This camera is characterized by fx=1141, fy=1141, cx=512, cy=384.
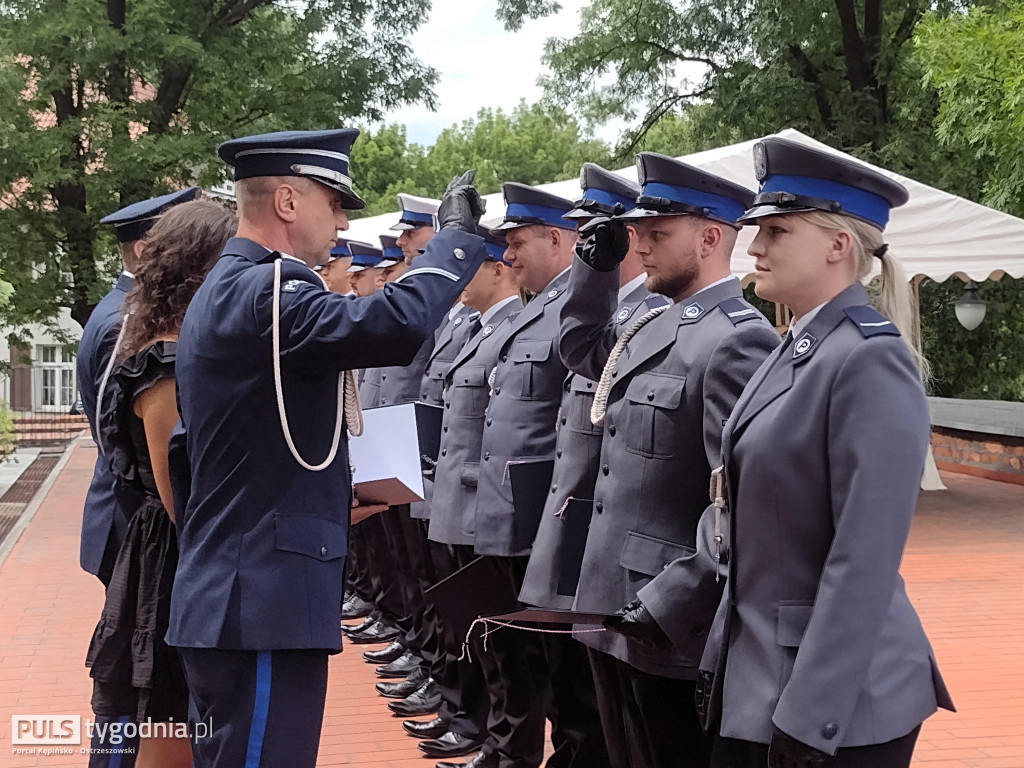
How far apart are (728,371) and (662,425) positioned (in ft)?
0.80

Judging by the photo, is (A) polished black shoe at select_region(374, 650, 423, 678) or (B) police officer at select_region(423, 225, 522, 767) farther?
(A) polished black shoe at select_region(374, 650, 423, 678)

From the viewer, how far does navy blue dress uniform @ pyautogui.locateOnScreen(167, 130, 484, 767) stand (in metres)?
2.63

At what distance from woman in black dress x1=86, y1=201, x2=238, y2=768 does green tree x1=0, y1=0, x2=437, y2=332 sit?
33.2ft

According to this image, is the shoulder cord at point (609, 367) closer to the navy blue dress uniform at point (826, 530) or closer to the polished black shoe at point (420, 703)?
the navy blue dress uniform at point (826, 530)

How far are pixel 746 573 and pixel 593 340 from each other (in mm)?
1430

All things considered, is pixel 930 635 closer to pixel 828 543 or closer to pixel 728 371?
pixel 728 371

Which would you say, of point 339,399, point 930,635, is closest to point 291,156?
point 339,399

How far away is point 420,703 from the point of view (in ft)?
18.3

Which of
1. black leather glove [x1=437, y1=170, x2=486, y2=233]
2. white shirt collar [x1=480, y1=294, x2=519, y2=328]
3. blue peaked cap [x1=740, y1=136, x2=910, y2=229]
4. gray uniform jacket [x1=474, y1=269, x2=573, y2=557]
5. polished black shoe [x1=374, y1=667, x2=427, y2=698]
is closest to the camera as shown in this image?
blue peaked cap [x1=740, y1=136, x2=910, y2=229]

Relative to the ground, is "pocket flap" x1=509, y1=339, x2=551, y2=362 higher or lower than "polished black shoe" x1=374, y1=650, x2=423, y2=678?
higher

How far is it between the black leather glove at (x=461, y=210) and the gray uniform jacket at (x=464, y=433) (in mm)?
1689

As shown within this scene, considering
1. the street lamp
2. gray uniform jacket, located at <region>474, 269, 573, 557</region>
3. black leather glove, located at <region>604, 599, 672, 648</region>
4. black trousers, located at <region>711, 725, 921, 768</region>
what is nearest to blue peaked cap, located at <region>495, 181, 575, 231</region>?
gray uniform jacket, located at <region>474, 269, 573, 557</region>

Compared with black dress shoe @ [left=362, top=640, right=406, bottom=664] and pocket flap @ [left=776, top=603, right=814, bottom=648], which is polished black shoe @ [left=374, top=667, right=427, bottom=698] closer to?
black dress shoe @ [left=362, top=640, right=406, bottom=664]

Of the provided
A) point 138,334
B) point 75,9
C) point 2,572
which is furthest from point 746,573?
point 75,9
